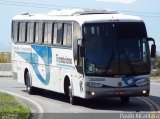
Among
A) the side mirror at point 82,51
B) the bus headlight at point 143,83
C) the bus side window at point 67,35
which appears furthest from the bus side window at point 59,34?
the bus headlight at point 143,83

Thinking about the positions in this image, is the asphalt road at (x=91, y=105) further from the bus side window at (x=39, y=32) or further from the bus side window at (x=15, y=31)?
the bus side window at (x=15, y=31)

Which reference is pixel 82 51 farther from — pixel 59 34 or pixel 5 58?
pixel 5 58

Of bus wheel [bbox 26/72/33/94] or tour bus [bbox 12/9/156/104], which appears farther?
bus wheel [bbox 26/72/33/94]

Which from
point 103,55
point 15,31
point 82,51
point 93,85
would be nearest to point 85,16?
point 82,51

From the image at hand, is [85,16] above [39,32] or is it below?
above

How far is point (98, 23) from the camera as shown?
70.6 feet

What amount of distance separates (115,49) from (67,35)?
244cm

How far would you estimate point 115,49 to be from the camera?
2134 cm

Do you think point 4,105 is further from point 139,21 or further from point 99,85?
point 139,21

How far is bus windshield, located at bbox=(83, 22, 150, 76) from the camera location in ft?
69.5

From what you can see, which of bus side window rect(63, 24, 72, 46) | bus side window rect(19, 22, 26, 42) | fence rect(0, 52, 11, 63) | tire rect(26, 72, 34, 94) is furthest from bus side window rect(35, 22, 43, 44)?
fence rect(0, 52, 11, 63)

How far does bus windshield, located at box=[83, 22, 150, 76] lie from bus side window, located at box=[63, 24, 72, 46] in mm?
1389

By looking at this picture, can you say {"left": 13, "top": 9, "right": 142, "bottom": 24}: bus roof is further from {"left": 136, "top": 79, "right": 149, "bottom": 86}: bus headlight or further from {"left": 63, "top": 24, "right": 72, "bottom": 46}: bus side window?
{"left": 136, "top": 79, "right": 149, "bottom": 86}: bus headlight

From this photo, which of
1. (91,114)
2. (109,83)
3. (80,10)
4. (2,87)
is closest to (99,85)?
(109,83)
